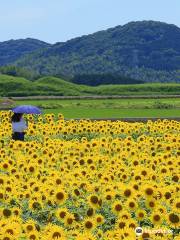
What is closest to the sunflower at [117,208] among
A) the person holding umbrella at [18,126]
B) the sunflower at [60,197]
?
the sunflower at [60,197]

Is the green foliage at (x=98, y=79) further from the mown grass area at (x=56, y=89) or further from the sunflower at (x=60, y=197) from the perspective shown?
the sunflower at (x=60, y=197)

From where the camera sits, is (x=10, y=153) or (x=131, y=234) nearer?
(x=131, y=234)

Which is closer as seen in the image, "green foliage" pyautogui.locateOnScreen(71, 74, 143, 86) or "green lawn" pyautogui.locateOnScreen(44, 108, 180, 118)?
"green lawn" pyautogui.locateOnScreen(44, 108, 180, 118)

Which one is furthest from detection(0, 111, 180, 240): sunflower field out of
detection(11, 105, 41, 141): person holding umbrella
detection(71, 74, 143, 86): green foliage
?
detection(71, 74, 143, 86): green foliage

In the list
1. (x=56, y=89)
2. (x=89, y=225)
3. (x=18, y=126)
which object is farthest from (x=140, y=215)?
(x=56, y=89)

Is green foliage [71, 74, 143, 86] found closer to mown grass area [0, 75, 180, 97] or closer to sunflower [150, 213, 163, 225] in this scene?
mown grass area [0, 75, 180, 97]

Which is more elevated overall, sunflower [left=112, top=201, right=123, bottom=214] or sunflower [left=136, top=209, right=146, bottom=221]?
sunflower [left=112, top=201, right=123, bottom=214]

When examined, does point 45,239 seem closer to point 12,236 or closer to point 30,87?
point 12,236

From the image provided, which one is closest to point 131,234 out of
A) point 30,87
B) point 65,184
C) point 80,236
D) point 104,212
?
point 80,236

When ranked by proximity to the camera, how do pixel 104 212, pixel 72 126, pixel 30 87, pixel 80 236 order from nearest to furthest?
Answer: pixel 80 236 → pixel 104 212 → pixel 72 126 → pixel 30 87

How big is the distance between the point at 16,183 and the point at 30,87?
9952 cm

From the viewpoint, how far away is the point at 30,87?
108 metres

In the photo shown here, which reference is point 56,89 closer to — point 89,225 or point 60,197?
point 60,197

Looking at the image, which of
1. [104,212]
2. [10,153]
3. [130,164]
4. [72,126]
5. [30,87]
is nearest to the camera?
[104,212]
